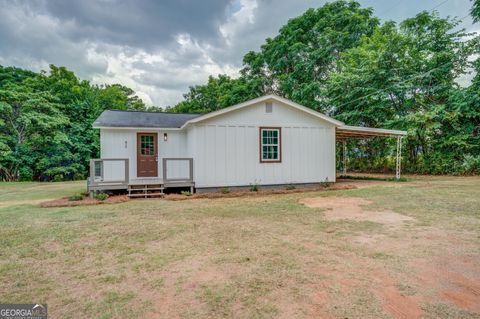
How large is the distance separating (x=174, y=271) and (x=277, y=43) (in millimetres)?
26626

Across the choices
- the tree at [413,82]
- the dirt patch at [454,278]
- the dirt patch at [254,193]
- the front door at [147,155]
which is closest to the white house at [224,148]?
the front door at [147,155]

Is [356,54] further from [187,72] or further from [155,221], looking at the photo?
[155,221]

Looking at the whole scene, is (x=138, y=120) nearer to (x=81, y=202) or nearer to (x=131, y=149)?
(x=131, y=149)

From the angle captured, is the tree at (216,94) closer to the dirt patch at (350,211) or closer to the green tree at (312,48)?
the green tree at (312,48)

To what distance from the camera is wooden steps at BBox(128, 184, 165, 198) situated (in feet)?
30.9

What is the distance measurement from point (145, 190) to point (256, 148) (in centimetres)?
429

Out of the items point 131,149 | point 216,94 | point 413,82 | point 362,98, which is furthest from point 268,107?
point 216,94

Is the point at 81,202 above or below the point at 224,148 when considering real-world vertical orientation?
below

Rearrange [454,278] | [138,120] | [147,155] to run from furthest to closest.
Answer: [138,120], [147,155], [454,278]

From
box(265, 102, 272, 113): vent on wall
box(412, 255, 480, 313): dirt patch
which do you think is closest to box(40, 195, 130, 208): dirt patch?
box(265, 102, 272, 113): vent on wall

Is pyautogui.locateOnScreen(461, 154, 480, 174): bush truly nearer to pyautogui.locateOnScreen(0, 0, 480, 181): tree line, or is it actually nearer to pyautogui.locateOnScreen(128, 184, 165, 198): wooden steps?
pyautogui.locateOnScreen(0, 0, 480, 181): tree line

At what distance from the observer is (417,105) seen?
17.1 metres

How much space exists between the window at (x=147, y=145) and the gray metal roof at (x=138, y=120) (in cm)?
53

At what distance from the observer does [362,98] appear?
18188 mm
